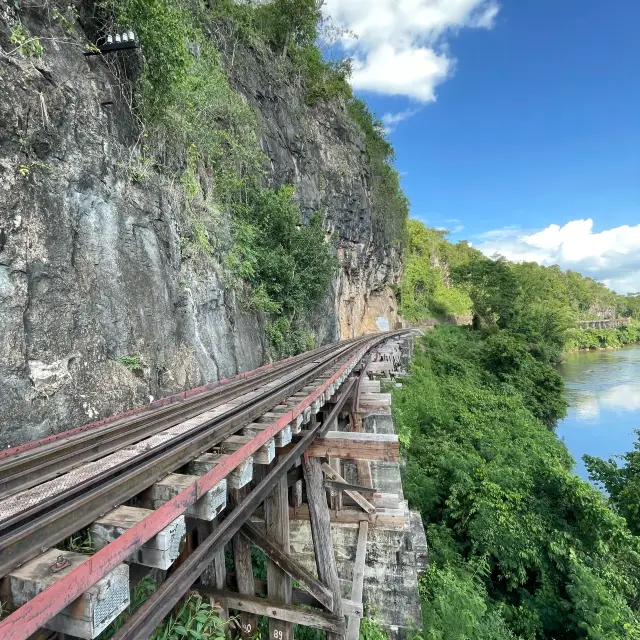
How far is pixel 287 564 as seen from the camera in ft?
12.6

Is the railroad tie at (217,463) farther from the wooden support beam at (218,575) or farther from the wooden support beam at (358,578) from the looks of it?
the wooden support beam at (358,578)

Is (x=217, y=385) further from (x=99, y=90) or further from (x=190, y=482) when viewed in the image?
(x=99, y=90)

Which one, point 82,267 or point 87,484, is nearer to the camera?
point 87,484

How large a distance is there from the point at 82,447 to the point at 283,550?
2235 millimetres

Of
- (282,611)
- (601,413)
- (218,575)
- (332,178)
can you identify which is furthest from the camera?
Answer: (601,413)

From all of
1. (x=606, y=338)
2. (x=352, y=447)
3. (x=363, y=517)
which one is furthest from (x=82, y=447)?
(x=606, y=338)

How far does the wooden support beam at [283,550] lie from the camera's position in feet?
13.2

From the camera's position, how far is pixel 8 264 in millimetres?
4527

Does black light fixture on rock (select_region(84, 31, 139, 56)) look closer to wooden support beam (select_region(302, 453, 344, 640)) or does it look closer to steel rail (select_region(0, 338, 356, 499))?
steel rail (select_region(0, 338, 356, 499))

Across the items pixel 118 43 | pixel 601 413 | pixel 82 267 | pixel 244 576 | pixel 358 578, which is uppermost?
pixel 118 43

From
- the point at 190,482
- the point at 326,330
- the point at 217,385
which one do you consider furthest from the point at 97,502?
the point at 326,330

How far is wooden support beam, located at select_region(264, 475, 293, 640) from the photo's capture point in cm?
402

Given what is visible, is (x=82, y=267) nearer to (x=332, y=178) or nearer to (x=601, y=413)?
(x=332, y=178)

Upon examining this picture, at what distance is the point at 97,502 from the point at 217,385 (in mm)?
4867
